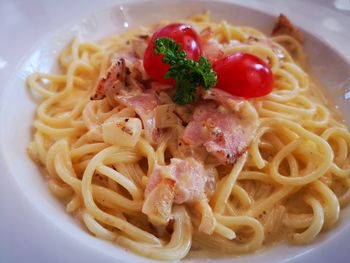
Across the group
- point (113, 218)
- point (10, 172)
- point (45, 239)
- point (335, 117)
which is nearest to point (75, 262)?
point (45, 239)

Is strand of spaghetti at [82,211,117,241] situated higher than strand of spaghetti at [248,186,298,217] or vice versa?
strand of spaghetti at [248,186,298,217]

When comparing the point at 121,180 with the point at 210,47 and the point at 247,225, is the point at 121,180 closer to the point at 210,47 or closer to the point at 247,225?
the point at 247,225

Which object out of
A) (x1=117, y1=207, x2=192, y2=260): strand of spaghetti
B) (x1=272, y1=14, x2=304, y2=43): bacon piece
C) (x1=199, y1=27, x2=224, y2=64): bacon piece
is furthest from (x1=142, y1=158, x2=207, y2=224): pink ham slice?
(x1=272, y1=14, x2=304, y2=43): bacon piece

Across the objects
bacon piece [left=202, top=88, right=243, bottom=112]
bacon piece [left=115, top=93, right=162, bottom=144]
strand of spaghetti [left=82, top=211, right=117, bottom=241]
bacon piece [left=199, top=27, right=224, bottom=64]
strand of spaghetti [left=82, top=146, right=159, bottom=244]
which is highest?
bacon piece [left=199, top=27, right=224, bottom=64]

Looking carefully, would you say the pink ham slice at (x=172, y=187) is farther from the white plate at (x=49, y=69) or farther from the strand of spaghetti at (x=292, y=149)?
the strand of spaghetti at (x=292, y=149)

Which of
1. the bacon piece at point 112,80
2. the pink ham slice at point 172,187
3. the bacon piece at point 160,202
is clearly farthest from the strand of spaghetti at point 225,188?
the bacon piece at point 112,80

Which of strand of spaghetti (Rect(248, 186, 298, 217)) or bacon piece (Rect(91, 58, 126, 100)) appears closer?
strand of spaghetti (Rect(248, 186, 298, 217))

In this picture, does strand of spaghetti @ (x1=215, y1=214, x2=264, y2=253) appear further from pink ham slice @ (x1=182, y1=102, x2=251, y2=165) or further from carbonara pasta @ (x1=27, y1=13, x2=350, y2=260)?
pink ham slice @ (x1=182, y1=102, x2=251, y2=165)
